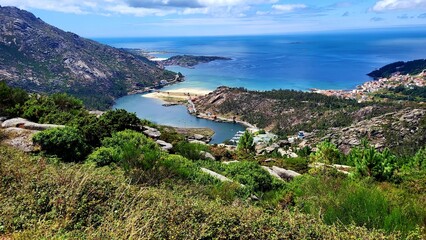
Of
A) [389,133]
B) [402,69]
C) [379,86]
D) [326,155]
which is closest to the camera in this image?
[326,155]

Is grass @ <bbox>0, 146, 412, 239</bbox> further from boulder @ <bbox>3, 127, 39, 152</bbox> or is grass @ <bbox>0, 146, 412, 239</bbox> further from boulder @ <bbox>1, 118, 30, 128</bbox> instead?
boulder @ <bbox>1, 118, 30, 128</bbox>

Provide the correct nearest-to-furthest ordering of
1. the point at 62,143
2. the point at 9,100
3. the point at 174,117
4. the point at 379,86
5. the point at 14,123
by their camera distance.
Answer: the point at 62,143, the point at 14,123, the point at 9,100, the point at 174,117, the point at 379,86

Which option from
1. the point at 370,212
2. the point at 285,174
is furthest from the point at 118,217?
the point at 285,174

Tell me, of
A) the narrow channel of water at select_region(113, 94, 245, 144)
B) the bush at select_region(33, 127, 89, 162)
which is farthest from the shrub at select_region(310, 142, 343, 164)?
the narrow channel of water at select_region(113, 94, 245, 144)

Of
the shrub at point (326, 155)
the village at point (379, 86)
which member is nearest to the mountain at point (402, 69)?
the village at point (379, 86)

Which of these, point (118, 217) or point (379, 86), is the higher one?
point (118, 217)

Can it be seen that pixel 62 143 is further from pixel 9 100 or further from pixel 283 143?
pixel 283 143

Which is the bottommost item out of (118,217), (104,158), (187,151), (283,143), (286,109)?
(283,143)
